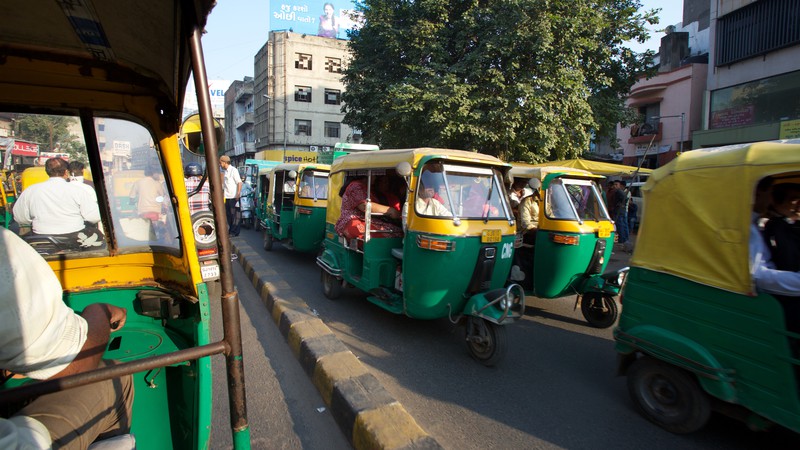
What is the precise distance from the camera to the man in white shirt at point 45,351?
1257 millimetres

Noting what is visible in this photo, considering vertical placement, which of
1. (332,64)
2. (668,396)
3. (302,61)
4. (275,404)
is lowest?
(275,404)

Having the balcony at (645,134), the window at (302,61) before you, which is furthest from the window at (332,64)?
the balcony at (645,134)

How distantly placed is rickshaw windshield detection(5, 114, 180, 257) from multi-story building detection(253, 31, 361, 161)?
34.7 m

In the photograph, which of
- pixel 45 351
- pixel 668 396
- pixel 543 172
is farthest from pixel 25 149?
pixel 543 172

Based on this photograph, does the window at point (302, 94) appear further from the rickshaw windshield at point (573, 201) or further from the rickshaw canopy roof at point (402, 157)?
the rickshaw windshield at point (573, 201)

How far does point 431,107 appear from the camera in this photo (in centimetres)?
1100

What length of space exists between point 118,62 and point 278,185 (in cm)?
853

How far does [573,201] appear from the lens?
5.64m

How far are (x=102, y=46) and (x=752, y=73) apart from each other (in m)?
18.2

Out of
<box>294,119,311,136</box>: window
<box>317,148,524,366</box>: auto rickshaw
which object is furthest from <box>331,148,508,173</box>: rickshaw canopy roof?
<box>294,119,311,136</box>: window

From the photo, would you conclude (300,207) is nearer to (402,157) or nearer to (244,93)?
(402,157)

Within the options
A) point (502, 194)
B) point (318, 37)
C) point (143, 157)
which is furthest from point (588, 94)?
point (318, 37)

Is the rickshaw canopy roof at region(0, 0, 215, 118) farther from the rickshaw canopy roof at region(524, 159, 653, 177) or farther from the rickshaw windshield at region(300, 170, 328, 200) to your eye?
the rickshaw canopy roof at region(524, 159, 653, 177)

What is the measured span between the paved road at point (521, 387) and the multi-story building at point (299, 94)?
108 feet
